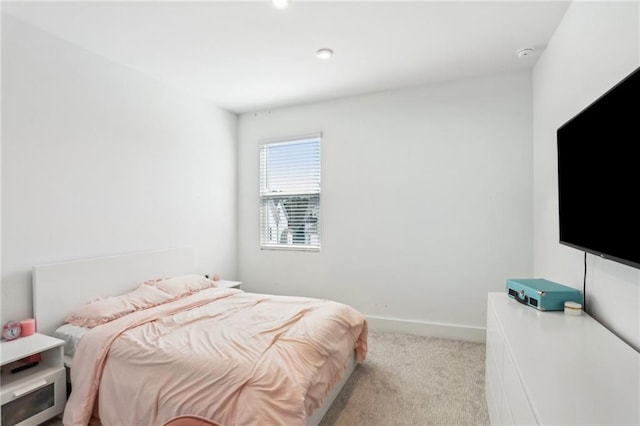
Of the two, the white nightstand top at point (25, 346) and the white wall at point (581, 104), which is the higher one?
the white wall at point (581, 104)

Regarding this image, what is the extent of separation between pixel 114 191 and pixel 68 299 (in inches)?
38.2

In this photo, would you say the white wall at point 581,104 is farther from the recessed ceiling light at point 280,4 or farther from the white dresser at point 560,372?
the recessed ceiling light at point 280,4

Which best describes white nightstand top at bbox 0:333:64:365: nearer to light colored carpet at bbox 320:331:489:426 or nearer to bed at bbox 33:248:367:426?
bed at bbox 33:248:367:426

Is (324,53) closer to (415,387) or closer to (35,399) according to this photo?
(415,387)

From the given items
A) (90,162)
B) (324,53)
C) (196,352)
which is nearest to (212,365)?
(196,352)

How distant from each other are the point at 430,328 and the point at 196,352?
2508 millimetres

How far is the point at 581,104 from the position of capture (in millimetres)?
1919

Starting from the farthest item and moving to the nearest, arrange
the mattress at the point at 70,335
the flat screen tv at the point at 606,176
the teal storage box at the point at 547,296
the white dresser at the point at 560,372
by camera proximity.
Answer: the mattress at the point at 70,335 < the teal storage box at the point at 547,296 < the flat screen tv at the point at 606,176 < the white dresser at the point at 560,372

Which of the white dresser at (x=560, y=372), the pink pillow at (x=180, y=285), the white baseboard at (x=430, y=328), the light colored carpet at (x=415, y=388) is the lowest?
the light colored carpet at (x=415, y=388)

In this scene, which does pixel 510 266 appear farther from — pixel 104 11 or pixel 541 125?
pixel 104 11

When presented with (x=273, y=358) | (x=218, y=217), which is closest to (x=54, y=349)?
(x=273, y=358)

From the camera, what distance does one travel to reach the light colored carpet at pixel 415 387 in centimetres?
205

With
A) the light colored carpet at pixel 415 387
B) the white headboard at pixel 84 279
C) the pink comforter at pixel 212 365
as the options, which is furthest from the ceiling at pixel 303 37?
the light colored carpet at pixel 415 387

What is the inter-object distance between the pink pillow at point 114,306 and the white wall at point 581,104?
3089 mm
